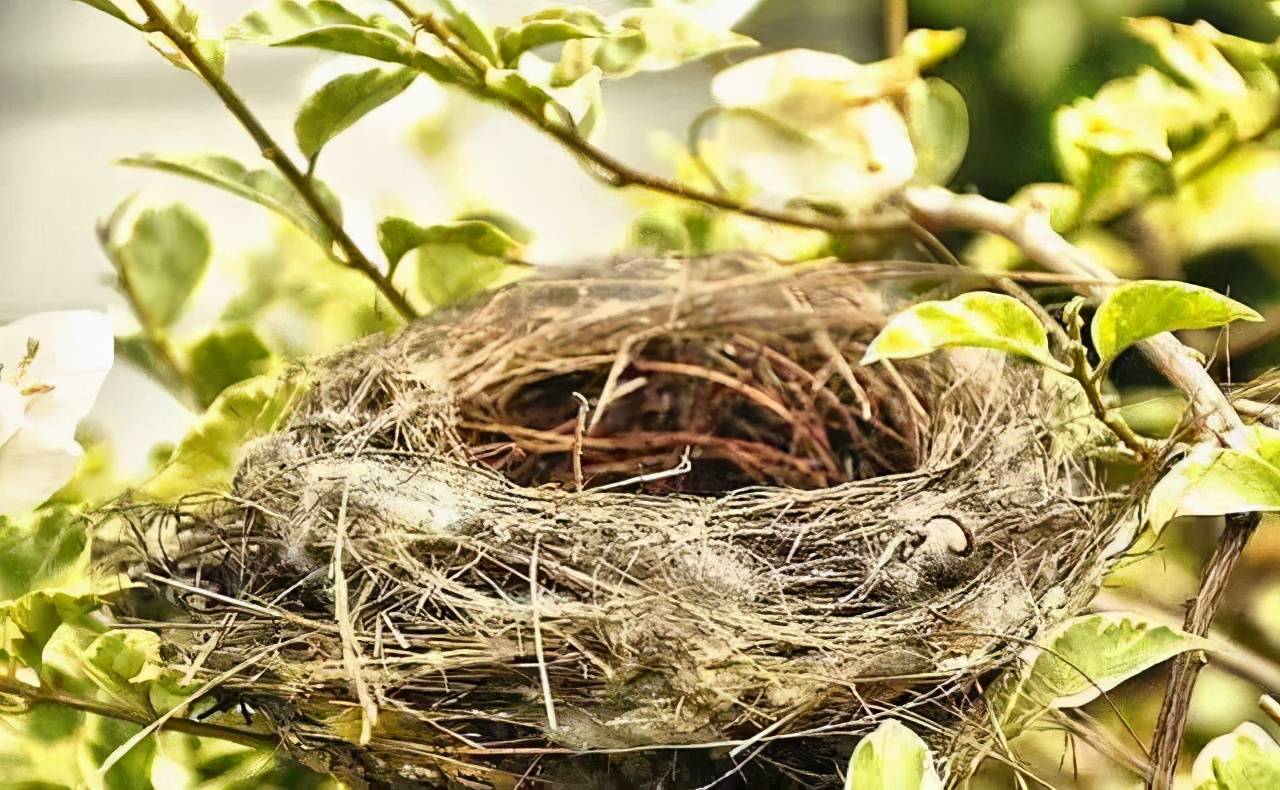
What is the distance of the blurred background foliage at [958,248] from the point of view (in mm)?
525

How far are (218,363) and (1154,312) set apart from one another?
0.50 metres

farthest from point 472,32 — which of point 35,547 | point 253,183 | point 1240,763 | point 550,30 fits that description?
point 1240,763

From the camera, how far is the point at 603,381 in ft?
2.27

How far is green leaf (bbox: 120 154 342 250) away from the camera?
535mm

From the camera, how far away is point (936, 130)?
60cm

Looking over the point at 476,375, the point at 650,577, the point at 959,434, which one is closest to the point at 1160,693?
the point at 959,434

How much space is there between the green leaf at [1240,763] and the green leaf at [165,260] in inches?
23.4

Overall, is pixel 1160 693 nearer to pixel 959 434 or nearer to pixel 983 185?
pixel 959 434

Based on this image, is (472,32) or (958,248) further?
(958,248)

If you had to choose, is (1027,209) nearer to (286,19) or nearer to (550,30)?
(550,30)

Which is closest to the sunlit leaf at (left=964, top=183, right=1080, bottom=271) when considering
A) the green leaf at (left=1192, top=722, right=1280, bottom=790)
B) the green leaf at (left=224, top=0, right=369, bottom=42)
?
the green leaf at (left=1192, top=722, right=1280, bottom=790)

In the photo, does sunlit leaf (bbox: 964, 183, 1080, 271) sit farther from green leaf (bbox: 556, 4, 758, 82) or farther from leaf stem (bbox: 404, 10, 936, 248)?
green leaf (bbox: 556, 4, 758, 82)

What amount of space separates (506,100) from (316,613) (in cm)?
26

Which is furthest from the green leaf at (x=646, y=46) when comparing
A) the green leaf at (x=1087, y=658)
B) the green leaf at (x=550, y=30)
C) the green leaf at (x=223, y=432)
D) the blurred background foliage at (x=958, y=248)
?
the green leaf at (x=1087, y=658)
